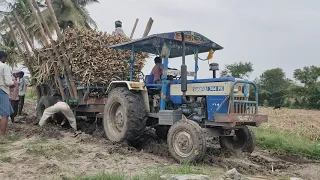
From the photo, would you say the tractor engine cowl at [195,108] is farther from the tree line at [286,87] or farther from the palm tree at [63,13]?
the tree line at [286,87]

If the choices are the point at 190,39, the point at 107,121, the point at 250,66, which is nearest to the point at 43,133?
the point at 107,121

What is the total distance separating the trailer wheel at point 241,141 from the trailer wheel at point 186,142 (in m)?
1.41

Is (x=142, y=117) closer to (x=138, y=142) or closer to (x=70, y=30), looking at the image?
(x=138, y=142)

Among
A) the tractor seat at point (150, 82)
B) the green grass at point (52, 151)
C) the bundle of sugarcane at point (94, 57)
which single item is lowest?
the green grass at point (52, 151)

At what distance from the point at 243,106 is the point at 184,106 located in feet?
3.77

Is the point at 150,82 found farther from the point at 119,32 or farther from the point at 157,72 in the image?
the point at 119,32

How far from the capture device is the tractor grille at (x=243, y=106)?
6.31m

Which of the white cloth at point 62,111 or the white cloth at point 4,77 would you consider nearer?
the white cloth at point 4,77

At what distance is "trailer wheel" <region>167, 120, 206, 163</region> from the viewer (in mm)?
5895

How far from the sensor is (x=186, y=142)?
20.1 feet

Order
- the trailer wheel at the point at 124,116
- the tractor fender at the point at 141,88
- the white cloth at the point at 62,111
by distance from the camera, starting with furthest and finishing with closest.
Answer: the white cloth at the point at 62,111, the tractor fender at the point at 141,88, the trailer wheel at the point at 124,116

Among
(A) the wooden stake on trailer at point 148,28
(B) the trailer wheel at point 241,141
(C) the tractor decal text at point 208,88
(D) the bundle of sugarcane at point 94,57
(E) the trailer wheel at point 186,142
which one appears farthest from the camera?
(A) the wooden stake on trailer at point 148,28

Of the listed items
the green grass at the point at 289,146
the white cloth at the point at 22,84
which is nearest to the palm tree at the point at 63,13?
the white cloth at the point at 22,84

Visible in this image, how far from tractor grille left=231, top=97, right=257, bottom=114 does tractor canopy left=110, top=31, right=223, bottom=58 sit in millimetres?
1478
